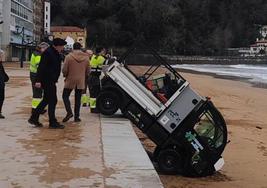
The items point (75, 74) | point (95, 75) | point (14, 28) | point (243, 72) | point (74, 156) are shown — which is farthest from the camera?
point (243, 72)

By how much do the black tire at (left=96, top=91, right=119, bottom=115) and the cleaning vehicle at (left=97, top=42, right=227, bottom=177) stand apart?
0.98m

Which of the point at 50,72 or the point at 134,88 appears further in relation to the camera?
the point at 134,88

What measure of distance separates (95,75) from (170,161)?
177 inches

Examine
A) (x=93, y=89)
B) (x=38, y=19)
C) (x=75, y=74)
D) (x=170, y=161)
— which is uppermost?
(x=38, y=19)

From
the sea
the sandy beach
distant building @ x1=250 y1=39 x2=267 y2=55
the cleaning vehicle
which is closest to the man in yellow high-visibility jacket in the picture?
the sandy beach

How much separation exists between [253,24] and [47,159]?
184 metres

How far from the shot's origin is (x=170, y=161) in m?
9.80

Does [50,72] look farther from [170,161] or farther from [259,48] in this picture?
[259,48]

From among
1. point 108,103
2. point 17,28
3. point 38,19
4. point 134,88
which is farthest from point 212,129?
point 38,19

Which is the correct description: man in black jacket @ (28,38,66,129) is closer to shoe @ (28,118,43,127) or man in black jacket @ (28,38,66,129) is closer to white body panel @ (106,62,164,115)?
shoe @ (28,118,43,127)

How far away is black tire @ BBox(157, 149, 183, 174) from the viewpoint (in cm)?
978

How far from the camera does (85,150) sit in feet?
27.8

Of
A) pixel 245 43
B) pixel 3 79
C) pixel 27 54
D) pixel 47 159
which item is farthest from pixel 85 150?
pixel 245 43

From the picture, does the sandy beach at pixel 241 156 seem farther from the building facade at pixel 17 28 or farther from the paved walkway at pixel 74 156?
the building facade at pixel 17 28
